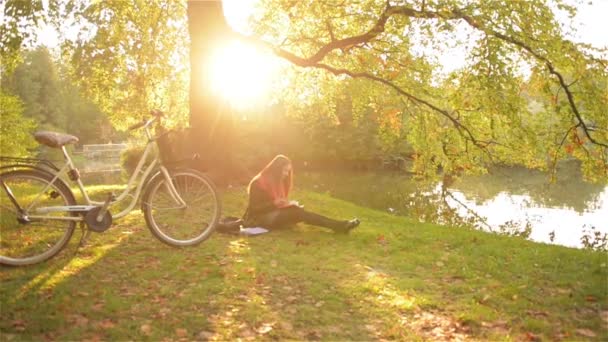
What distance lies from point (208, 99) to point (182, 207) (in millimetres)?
7867

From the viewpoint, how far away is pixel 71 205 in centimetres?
615

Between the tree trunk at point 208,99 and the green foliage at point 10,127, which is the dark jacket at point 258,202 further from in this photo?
the green foliage at point 10,127

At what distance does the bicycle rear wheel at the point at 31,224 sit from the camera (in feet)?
19.2

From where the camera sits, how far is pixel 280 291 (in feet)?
19.5

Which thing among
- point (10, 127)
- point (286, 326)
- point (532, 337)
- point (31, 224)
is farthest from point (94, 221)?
point (10, 127)

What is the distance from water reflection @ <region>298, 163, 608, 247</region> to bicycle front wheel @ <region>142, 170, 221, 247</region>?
9.37 metres

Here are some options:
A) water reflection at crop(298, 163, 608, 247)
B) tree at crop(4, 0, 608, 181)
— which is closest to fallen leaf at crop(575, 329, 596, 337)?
tree at crop(4, 0, 608, 181)

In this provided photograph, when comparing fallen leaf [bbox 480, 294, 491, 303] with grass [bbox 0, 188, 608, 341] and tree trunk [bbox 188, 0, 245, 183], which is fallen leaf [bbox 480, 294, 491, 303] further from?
tree trunk [bbox 188, 0, 245, 183]

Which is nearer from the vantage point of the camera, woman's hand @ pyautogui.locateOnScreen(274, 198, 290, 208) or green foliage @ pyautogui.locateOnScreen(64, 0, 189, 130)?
woman's hand @ pyautogui.locateOnScreen(274, 198, 290, 208)

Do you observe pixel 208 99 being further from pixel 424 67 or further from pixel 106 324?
pixel 106 324

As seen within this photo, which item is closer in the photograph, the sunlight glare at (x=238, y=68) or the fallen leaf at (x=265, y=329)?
the fallen leaf at (x=265, y=329)

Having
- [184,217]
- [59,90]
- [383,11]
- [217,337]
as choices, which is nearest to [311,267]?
[184,217]

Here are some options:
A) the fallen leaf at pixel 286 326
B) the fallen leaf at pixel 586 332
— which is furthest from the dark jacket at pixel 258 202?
the fallen leaf at pixel 586 332

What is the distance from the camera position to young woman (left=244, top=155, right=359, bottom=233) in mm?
9219
